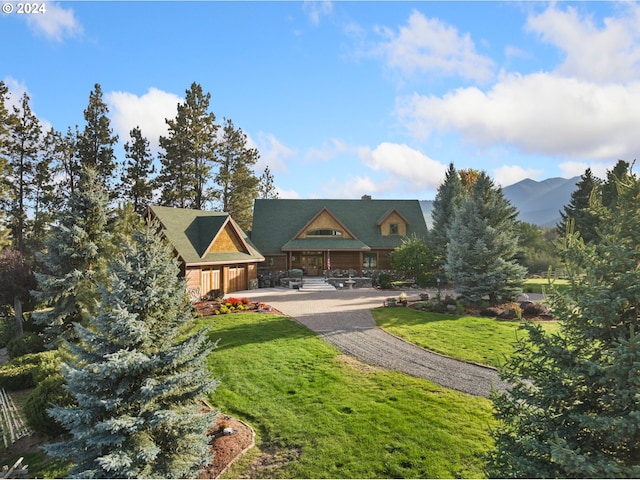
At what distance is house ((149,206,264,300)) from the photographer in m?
25.4

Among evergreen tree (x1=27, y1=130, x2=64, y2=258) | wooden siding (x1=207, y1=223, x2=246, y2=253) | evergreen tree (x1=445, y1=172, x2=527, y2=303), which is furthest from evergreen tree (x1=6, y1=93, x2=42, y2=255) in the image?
evergreen tree (x1=445, y1=172, x2=527, y2=303)

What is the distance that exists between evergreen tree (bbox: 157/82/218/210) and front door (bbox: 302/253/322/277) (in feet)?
50.2

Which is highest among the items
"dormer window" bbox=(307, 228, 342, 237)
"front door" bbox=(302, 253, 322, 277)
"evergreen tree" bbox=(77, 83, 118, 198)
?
"evergreen tree" bbox=(77, 83, 118, 198)

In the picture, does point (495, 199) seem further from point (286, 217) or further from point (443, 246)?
point (286, 217)

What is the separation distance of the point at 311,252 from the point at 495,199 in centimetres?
1820

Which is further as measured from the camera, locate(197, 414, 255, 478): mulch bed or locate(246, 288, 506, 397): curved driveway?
locate(246, 288, 506, 397): curved driveway

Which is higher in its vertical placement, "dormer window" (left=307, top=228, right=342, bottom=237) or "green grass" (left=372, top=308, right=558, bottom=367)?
"dormer window" (left=307, top=228, right=342, bottom=237)

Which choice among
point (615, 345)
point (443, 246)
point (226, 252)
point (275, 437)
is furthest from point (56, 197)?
point (615, 345)

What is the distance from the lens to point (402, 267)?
30.1 m

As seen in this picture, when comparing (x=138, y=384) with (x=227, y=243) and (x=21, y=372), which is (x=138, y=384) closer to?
(x=21, y=372)

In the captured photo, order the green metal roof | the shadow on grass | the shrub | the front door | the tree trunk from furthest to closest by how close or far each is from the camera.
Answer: the front door, the green metal roof, the shrub, the tree trunk, the shadow on grass

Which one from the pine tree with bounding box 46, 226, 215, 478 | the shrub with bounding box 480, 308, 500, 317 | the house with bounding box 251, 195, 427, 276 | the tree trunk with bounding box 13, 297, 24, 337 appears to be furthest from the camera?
the house with bounding box 251, 195, 427, 276

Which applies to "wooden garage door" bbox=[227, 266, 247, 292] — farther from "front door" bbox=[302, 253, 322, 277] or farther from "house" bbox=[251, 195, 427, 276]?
"front door" bbox=[302, 253, 322, 277]

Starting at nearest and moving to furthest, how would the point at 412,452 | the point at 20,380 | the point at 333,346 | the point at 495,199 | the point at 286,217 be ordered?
the point at 412,452 < the point at 20,380 < the point at 333,346 < the point at 495,199 < the point at 286,217
